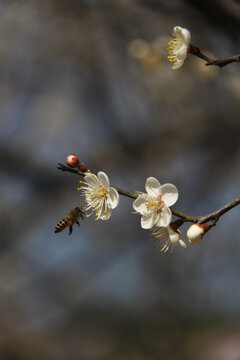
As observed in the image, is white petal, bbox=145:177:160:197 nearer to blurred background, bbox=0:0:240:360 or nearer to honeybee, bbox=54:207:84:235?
honeybee, bbox=54:207:84:235

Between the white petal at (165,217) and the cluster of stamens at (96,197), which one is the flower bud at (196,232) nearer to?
the white petal at (165,217)

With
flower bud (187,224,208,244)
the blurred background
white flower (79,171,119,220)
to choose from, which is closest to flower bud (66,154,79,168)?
white flower (79,171,119,220)

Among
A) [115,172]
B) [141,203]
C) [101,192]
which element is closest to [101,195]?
[101,192]

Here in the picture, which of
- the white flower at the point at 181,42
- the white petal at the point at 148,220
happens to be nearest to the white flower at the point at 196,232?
the white petal at the point at 148,220

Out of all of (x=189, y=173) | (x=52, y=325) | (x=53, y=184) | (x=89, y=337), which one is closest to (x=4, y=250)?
(x=53, y=184)

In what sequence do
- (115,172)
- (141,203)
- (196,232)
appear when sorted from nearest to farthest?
(196,232) → (141,203) → (115,172)

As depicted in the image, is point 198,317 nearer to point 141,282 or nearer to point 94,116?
point 141,282

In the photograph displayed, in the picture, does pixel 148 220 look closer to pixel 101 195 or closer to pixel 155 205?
pixel 155 205
